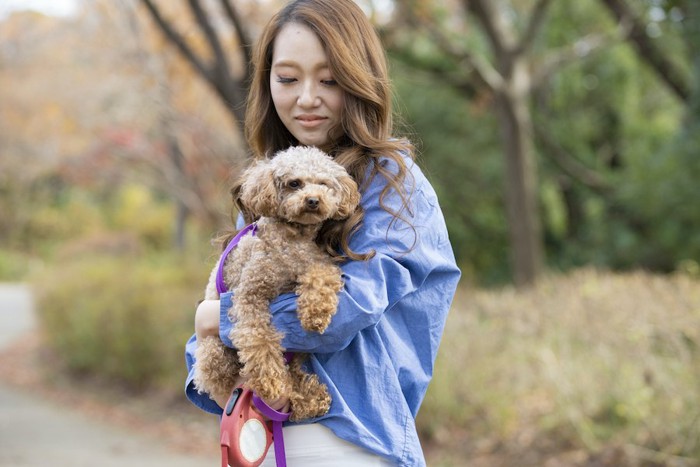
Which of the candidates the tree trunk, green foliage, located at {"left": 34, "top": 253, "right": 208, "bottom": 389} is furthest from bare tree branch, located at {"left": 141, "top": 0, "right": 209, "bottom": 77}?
the tree trunk

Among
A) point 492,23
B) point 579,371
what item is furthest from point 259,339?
point 492,23

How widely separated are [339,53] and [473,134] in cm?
1251

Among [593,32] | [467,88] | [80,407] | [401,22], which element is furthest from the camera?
[593,32]

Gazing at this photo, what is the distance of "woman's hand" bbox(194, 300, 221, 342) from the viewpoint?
2246 millimetres

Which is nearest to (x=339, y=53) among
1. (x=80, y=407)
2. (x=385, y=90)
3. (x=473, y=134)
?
(x=385, y=90)

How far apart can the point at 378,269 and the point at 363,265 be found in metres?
0.04

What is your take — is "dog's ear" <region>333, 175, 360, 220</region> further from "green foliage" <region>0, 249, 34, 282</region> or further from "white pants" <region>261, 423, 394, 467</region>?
"green foliage" <region>0, 249, 34, 282</region>

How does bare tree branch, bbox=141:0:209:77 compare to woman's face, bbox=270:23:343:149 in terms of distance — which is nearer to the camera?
woman's face, bbox=270:23:343:149

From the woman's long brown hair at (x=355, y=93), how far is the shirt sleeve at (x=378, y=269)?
33mm

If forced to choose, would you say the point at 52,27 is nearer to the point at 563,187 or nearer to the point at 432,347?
the point at 563,187

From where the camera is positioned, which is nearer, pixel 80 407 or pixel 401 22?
pixel 80 407

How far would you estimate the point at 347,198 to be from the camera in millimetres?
2123

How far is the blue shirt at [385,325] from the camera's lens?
80.4 inches

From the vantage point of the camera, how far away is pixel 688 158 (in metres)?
9.62
